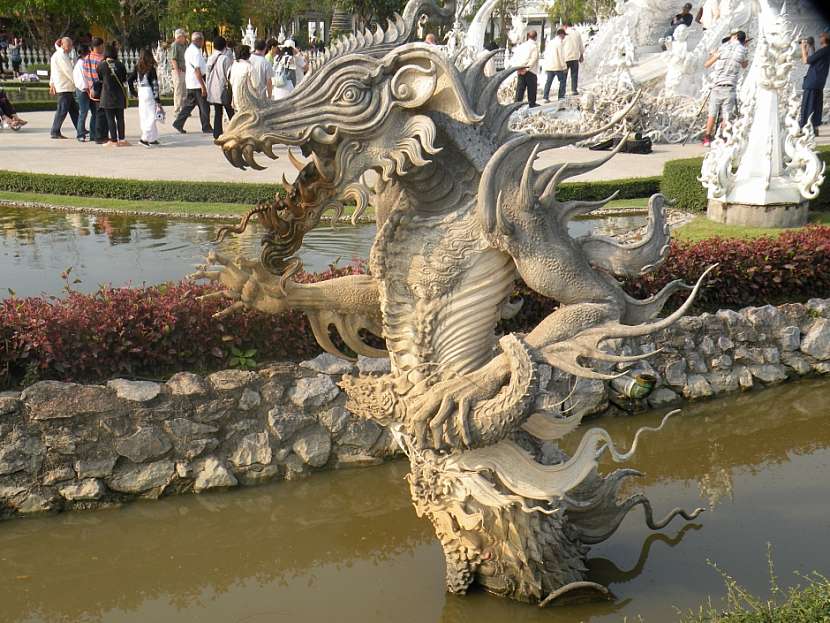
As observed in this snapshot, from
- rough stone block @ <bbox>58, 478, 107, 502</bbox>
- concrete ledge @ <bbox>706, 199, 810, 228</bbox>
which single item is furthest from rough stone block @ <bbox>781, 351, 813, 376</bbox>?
rough stone block @ <bbox>58, 478, 107, 502</bbox>

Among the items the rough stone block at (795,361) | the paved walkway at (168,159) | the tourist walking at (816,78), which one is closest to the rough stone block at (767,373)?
the rough stone block at (795,361)

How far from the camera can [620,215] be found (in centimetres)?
1120

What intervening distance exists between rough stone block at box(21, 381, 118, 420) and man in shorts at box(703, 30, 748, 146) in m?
13.1

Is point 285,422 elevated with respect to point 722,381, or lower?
elevated

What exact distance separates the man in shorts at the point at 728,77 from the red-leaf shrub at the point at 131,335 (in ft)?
39.9

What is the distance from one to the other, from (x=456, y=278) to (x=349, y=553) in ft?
6.05

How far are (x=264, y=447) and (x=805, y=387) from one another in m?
4.16

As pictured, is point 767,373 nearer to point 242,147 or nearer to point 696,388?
point 696,388

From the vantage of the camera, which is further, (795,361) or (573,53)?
(573,53)

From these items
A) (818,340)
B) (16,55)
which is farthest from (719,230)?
(16,55)

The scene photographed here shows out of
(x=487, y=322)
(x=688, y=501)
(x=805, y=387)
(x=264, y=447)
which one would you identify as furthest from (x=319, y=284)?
(x=805, y=387)

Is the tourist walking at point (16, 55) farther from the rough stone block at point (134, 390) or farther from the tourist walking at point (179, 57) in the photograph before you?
the rough stone block at point (134, 390)

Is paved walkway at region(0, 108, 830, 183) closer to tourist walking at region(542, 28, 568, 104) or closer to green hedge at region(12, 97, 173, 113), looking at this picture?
tourist walking at region(542, 28, 568, 104)

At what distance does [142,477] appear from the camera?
5.00 metres
